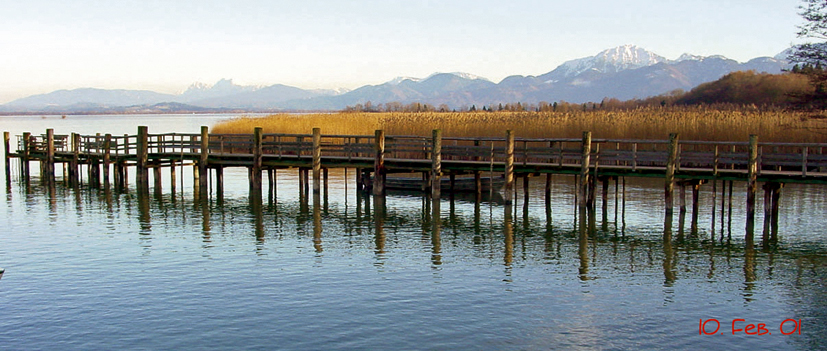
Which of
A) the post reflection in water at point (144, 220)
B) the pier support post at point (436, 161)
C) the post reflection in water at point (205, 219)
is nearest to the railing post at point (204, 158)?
the post reflection in water at point (205, 219)

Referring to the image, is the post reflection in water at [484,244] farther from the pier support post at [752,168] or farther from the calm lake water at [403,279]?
the pier support post at [752,168]

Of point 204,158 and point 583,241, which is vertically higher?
point 204,158

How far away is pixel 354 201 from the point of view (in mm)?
38969

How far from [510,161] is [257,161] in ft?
42.1

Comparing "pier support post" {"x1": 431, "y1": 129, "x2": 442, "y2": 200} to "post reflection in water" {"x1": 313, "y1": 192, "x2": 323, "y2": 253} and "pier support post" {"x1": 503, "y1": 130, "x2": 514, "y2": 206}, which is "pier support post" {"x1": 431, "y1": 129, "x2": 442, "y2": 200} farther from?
"post reflection in water" {"x1": 313, "y1": 192, "x2": 323, "y2": 253}

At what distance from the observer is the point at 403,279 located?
2173 cm

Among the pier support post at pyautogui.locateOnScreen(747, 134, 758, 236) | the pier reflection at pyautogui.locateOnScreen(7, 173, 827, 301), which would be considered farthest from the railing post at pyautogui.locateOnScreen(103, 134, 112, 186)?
the pier support post at pyautogui.locateOnScreen(747, 134, 758, 236)

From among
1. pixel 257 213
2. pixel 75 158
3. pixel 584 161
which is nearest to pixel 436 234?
pixel 584 161

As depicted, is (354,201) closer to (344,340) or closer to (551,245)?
(551,245)

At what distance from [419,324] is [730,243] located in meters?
13.5

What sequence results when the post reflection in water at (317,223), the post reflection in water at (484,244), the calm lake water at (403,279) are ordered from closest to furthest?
the calm lake water at (403,279) → the post reflection in water at (484,244) → the post reflection in water at (317,223)

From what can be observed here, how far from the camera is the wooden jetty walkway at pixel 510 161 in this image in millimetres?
29844

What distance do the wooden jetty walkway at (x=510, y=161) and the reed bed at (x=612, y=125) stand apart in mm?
1058

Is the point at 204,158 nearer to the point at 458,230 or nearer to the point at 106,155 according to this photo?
the point at 106,155
